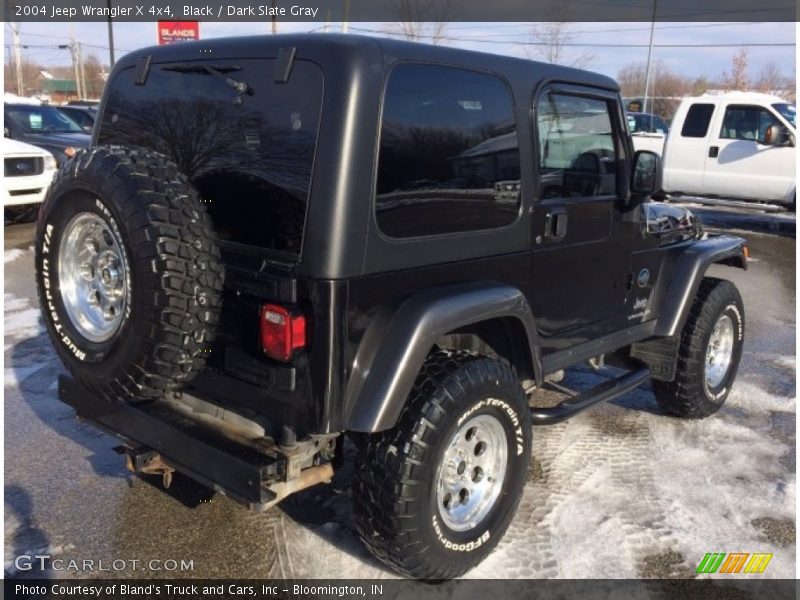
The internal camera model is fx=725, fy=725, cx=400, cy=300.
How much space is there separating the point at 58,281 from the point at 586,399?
2.51 m

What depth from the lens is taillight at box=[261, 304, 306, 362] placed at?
7.98 feet

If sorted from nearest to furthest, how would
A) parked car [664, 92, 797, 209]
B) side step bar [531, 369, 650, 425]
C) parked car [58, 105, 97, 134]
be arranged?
side step bar [531, 369, 650, 425]
parked car [664, 92, 797, 209]
parked car [58, 105, 97, 134]

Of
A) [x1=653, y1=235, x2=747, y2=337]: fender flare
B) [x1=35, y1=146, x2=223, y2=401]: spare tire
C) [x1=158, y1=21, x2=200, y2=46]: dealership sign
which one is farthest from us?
[x1=158, y1=21, x2=200, y2=46]: dealership sign

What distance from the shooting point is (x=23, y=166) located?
33.8 ft

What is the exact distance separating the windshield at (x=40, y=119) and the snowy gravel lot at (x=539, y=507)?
9.10 m

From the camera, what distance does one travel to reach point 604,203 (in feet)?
12.1

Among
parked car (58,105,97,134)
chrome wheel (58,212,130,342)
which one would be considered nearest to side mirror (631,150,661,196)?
chrome wheel (58,212,130,342)

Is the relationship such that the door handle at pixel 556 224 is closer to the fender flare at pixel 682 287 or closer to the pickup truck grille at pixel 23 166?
the fender flare at pixel 682 287

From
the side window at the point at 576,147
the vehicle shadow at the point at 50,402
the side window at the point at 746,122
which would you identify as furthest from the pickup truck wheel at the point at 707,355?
the side window at the point at 746,122

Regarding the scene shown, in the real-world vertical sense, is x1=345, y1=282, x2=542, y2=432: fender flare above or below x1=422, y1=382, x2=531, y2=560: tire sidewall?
above

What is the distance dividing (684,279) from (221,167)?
9.19ft

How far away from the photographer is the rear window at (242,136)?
2.49 m

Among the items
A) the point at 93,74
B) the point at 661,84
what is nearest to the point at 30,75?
the point at 93,74

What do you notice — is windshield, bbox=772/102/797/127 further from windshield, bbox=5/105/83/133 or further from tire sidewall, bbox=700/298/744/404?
windshield, bbox=5/105/83/133
